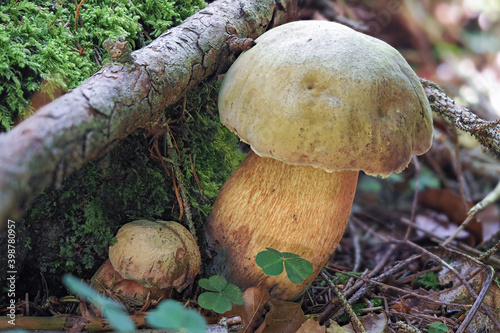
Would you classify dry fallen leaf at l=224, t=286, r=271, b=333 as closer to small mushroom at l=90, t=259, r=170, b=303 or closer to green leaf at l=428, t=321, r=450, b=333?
small mushroom at l=90, t=259, r=170, b=303

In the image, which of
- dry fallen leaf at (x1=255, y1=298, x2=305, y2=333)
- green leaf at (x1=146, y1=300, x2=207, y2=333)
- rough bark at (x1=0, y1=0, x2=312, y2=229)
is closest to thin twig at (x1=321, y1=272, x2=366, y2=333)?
dry fallen leaf at (x1=255, y1=298, x2=305, y2=333)

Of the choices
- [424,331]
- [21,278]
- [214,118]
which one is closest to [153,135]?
[214,118]

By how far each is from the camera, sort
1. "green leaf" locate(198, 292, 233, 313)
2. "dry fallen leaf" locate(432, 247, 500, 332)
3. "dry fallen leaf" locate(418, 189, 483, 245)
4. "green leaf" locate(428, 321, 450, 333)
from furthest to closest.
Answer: "dry fallen leaf" locate(418, 189, 483, 245), "dry fallen leaf" locate(432, 247, 500, 332), "green leaf" locate(428, 321, 450, 333), "green leaf" locate(198, 292, 233, 313)

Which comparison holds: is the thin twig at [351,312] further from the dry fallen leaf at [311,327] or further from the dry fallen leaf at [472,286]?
the dry fallen leaf at [472,286]

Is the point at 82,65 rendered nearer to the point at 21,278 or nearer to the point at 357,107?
the point at 21,278

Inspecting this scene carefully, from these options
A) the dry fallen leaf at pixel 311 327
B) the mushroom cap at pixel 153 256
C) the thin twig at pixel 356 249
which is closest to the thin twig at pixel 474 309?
the dry fallen leaf at pixel 311 327

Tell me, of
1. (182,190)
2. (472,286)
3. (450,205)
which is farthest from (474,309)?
(450,205)
